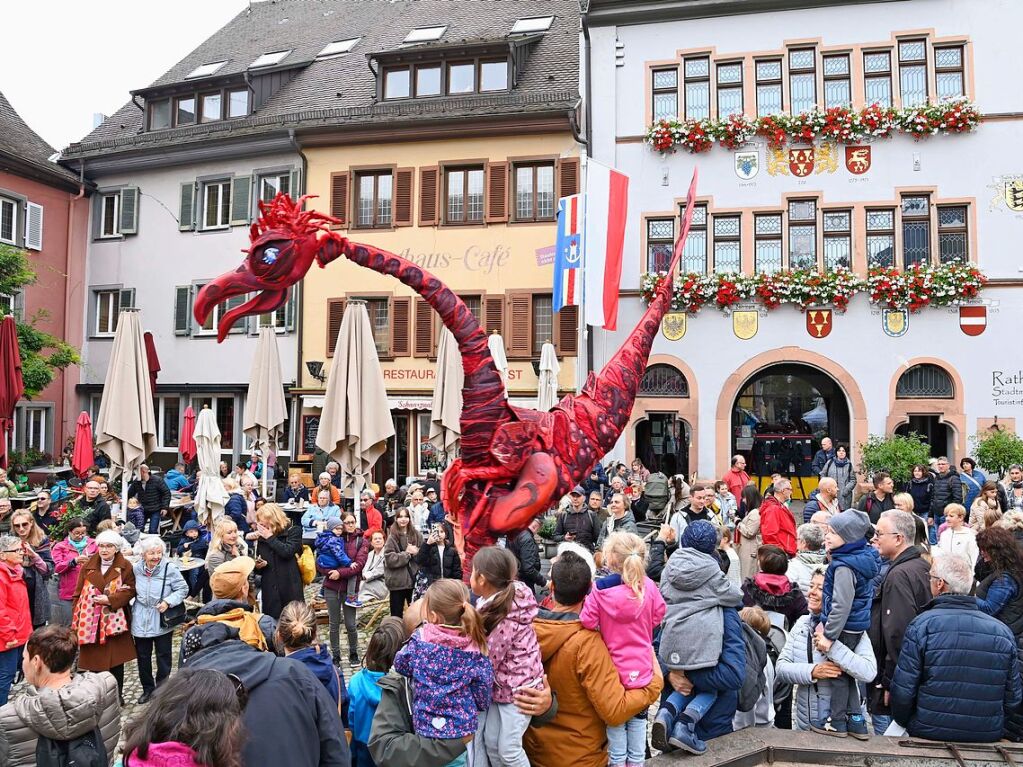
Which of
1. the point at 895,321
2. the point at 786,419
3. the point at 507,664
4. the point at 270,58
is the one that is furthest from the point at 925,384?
the point at 270,58

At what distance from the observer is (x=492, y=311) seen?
751 inches

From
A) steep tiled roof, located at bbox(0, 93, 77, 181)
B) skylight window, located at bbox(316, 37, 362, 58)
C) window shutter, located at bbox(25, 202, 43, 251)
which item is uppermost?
skylight window, located at bbox(316, 37, 362, 58)

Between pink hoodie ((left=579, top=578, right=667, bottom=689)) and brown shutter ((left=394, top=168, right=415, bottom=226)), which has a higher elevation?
brown shutter ((left=394, top=168, right=415, bottom=226))

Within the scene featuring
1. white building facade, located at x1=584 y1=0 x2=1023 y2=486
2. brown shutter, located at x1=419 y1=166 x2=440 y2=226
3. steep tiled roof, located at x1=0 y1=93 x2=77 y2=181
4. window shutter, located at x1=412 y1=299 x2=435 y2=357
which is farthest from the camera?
steep tiled roof, located at x1=0 y1=93 x2=77 y2=181

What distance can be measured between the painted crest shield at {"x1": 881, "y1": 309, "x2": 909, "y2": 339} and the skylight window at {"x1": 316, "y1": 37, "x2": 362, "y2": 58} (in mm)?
16480

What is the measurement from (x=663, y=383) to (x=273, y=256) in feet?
42.5

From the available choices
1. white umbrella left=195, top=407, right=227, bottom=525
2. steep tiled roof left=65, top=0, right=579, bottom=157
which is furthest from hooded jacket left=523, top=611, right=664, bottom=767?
steep tiled roof left=65, top=0, right=579, bottom=157

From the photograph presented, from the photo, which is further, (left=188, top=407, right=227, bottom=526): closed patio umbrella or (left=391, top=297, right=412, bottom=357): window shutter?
(left=391, top=297, right=412, bottom=357): window shutter

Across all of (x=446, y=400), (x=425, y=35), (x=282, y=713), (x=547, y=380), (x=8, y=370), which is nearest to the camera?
(x=282, y=713)

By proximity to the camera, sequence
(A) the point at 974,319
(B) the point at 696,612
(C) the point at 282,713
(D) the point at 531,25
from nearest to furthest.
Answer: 1. (C) the point at 282,713
2. (B) the point at 696,612
3. (A) the point at 974,319
4. (D) the point at 531,25

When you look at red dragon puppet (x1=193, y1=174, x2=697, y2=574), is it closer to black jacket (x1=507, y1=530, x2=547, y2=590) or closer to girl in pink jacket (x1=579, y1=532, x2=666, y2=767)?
black jacket (x1=507, y1=530, x2=547, y2=590)

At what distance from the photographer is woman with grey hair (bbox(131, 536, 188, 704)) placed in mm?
6340

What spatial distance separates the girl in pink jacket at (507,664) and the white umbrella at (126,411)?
26.6 feet

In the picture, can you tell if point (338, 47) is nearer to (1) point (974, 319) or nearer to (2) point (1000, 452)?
(1) point (974, 319)
